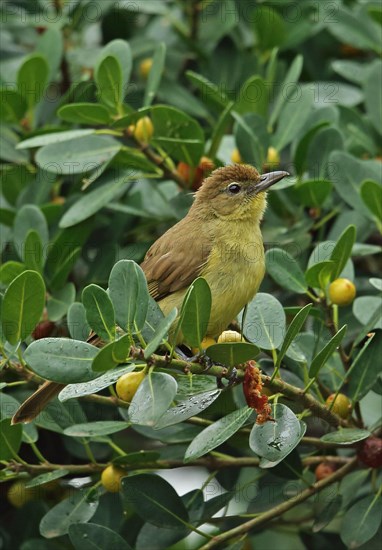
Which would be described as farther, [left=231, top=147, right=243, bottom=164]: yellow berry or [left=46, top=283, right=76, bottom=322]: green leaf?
[left=231, top=147, right=243, bottom=164]: yellow berry

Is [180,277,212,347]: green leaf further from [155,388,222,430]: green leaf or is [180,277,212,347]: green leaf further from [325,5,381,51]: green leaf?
[325,5,381,51]: green leaf

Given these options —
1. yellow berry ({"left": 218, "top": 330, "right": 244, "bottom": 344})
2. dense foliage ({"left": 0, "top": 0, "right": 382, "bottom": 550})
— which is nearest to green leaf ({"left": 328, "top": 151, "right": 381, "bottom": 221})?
dense foliage ({"left": 0, "top": 0, "right": 382, "bottom": 550})

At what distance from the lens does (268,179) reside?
4.71 meters

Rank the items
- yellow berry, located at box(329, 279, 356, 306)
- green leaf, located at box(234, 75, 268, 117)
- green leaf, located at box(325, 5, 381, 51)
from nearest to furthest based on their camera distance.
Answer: yellow berry, located at box(329, 279, 356, 306), green leaf, located at box(234, 75, 268, 117), green leaf, located at box(325, 5, 381, 51)

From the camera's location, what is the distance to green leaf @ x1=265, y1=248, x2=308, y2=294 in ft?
13.5

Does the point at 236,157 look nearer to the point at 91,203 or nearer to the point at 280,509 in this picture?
the point at 91,203

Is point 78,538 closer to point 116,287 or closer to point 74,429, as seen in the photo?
point 74,429

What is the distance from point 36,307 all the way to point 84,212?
1.18 m

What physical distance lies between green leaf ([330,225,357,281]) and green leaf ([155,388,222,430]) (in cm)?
79

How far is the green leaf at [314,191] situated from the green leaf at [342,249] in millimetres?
611

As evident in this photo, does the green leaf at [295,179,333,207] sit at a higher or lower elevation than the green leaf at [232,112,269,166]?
lower

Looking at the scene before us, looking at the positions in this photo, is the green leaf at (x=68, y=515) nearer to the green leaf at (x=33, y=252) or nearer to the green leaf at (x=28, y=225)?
the green leaf at (x=33, y=252)

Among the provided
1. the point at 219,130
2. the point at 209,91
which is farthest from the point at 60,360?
the point at 209,91

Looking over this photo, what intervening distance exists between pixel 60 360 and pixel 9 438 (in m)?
0.88
